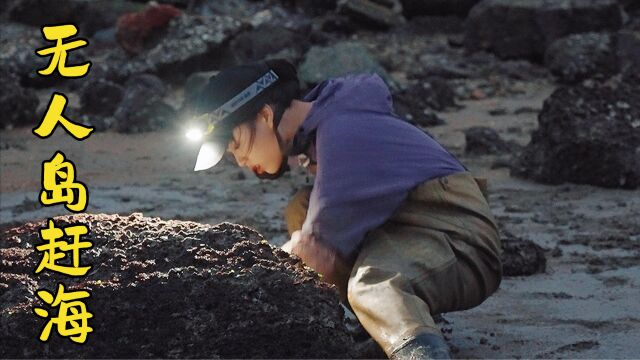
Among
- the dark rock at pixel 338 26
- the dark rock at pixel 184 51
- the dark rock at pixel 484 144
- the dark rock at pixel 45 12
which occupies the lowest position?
the dark rock at pixel 45 12

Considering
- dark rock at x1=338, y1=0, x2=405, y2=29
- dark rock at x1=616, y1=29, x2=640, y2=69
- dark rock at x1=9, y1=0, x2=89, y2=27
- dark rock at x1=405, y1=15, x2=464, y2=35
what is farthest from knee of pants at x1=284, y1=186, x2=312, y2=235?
dark rock at x1=9, y1=0, x2=89, y2=27

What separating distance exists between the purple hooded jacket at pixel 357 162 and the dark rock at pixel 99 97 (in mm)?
7322

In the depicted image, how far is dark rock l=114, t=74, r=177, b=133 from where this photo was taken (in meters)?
10.0

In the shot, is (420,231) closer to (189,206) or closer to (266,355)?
(266,355)

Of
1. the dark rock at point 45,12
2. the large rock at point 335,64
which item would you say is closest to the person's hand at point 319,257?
the large rock at point 335,64

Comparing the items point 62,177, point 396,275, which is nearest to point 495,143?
point 62,177

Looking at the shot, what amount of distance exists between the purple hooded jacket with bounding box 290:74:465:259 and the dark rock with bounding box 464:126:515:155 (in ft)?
15.1

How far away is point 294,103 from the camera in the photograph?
12.7 ft

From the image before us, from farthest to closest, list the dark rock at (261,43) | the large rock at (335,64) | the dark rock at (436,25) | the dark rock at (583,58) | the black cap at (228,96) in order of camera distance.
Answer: the dark rock at (436,25) < the dark rock at (261,43) < the dark rock at (583,58) < the large rock at (335,64) < the black cap at (228,96)

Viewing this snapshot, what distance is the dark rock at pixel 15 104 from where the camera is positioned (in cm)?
1006

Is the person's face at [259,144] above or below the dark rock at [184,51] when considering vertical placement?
above

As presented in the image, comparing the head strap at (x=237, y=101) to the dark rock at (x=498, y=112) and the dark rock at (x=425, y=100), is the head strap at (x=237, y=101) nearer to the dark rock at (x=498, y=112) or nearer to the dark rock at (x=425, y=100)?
the dark rock at (x=425, y=100)

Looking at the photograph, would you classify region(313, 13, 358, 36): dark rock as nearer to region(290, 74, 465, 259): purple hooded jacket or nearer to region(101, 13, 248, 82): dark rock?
region(101, 13, 248, 82): dark rock

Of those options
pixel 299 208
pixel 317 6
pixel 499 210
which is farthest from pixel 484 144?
pixel 317 6
